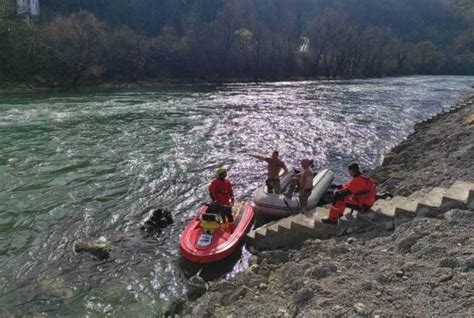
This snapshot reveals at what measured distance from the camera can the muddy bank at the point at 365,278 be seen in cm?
536

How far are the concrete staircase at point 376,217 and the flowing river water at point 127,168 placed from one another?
1.08 metres

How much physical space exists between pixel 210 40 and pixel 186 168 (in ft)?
185

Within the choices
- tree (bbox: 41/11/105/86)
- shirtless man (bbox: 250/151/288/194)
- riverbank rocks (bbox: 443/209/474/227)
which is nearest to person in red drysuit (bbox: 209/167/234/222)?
shirtless man (bbox: 250/151/288/194)

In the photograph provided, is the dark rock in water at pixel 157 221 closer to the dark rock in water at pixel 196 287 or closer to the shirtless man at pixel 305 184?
the dark rock in water at pixel 196 287

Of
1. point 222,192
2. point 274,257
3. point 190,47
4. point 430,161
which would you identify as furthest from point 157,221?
point 190,47

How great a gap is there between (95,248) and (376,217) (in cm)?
630

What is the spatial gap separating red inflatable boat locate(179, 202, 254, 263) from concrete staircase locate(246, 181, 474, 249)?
0.53 meters

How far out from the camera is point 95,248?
9555 millimetres

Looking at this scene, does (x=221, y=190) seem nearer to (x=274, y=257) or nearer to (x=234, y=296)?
(x=274, y=257)

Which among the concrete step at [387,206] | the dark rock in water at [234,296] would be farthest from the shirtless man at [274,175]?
the dark rock in water at [234,296]

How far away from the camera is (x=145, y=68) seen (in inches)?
2327

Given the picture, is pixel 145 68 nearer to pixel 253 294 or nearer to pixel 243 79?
pixel 243 79

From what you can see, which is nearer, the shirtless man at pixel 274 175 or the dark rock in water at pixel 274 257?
the dark rock in water at pixel 274 257

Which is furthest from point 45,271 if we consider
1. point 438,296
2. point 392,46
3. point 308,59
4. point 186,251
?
point 392,46
